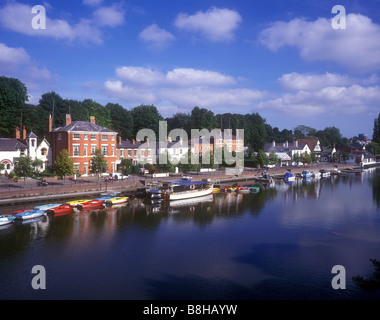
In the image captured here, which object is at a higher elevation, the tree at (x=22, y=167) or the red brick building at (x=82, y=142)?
the red brick building at (x=82, y=142)

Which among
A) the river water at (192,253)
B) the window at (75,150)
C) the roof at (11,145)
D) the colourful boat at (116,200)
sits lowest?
the river water at (192,253)

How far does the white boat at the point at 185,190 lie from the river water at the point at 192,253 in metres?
4.55

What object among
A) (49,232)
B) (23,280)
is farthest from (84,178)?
(23,280)

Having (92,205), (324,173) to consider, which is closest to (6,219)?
(92,205)

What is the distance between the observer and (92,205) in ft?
127

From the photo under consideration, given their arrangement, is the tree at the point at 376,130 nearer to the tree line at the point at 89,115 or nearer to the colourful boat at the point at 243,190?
the tree line at the point at 89,115

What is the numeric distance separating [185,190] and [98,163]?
13993 mm

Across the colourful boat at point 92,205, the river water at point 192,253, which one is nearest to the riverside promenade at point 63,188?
the river water at point 192,253

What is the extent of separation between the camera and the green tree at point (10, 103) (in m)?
58.9

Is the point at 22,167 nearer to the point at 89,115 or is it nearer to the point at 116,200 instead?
the point at 116,200

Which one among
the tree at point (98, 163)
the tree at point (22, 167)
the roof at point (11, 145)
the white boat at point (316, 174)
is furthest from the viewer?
the white boat at point (316, 174)

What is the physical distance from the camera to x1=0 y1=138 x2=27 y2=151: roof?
162ft
